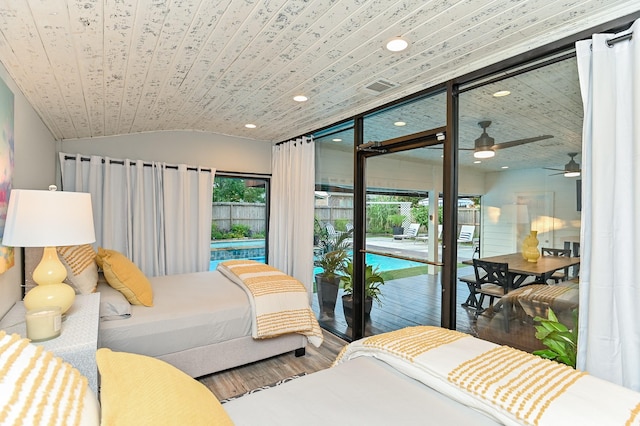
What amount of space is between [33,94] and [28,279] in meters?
1.29

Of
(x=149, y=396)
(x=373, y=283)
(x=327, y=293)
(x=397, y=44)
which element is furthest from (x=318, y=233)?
(x=149, y=396)

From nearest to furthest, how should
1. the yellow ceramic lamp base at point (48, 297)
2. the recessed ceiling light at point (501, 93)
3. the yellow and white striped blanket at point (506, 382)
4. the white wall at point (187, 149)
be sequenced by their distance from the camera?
the yellow and white striped blanket at point (506, 382) → the yellow ceramic lamp base at point (48, 297) → the recessed ceiling light at point (501, 93) → the white wall at point (187, 149)

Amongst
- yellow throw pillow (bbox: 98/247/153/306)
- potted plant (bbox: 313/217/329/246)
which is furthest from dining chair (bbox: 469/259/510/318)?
yellow throw pillow (bbox: 98/247/153/306)

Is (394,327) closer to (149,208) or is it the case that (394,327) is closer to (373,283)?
(373,283)

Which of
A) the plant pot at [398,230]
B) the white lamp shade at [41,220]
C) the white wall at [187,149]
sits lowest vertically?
the plant pot at [398,230]

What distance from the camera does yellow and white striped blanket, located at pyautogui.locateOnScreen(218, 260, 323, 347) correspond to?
2812 millimetres

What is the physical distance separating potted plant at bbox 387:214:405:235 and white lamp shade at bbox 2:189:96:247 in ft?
8.03

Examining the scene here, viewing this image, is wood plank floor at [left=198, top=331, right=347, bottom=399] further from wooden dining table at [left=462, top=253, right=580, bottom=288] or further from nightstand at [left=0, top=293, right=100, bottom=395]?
wooden dining table at [left=462, top=253, right=580, bottom=288]

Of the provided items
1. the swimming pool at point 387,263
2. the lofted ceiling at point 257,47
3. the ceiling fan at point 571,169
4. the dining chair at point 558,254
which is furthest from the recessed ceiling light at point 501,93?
the swimming pool at point 387,263

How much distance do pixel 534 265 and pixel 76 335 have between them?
2.67 m

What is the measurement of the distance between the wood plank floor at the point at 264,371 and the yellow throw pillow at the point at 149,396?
1.73 m

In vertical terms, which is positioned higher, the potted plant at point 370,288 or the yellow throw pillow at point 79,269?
the yellow throw pillow at point 79,269

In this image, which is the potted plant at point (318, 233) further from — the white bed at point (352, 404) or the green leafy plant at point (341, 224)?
the white bed at point (352, 404)

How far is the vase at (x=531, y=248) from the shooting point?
7.06 feet
